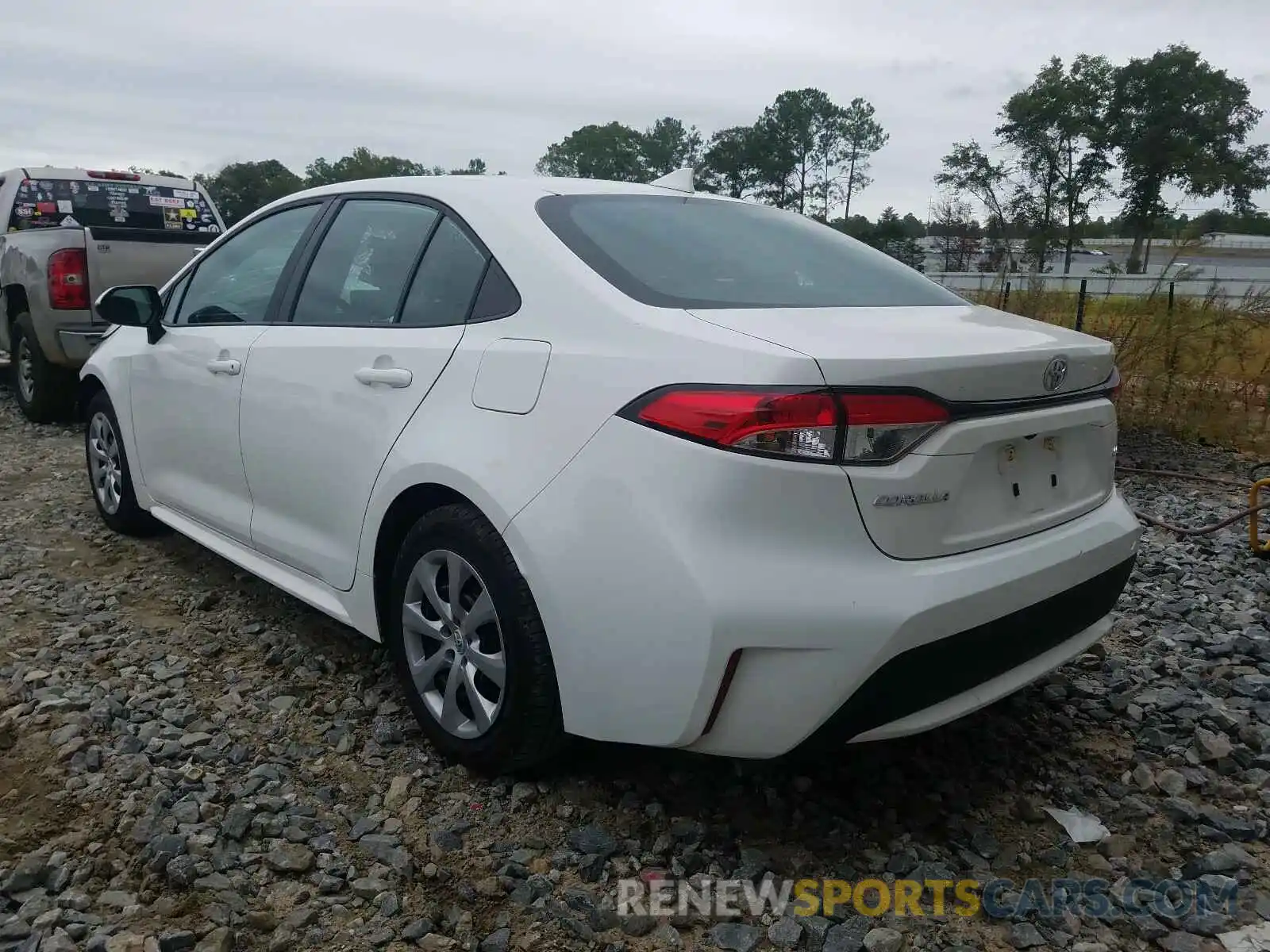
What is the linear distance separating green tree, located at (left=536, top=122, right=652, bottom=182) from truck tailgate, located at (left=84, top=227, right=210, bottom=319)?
70.4 m

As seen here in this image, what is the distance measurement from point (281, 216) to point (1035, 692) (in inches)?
120

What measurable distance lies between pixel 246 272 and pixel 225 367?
45 cm

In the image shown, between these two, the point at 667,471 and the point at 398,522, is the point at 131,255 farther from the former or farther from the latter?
the point at 667,471

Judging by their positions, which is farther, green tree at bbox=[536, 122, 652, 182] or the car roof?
green tree at bbox=[536, 122, 652, 182]

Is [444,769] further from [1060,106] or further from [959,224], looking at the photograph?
[1060,106]

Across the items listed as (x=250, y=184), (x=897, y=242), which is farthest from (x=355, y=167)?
(x=897, y=242)

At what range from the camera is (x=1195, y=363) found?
6.98 metres

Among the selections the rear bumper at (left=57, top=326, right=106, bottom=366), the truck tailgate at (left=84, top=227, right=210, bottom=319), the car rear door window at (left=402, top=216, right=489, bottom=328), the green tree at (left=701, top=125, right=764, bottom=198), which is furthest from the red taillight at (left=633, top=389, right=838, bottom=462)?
the green tree at (left=701, top=125, right=764, bottom=198)

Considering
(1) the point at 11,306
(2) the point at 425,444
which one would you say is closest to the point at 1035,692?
(2) the point at 425,444

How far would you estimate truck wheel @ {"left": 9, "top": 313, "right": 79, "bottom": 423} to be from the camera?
7113mm

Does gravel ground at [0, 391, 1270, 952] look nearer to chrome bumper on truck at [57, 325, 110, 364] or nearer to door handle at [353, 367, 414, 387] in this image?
door handle at [353, 367, 414, 387]

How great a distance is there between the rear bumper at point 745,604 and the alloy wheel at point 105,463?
3059mm

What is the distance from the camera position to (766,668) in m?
1.94

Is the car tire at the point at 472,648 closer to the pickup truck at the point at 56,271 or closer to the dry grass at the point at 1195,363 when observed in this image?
the pickup truck at the point at 56,271
